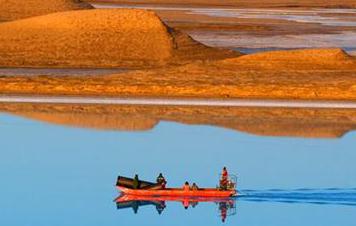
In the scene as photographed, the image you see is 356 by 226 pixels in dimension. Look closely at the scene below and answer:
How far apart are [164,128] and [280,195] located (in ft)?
22.7

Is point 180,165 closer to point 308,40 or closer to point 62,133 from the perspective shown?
point 62,133

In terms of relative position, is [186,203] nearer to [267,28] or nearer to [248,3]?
[267,28]

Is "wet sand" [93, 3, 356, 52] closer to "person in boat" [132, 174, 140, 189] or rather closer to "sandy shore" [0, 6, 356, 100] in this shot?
"sandy shore" [0, 6, 356, 100]

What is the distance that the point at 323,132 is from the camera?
2386 cm

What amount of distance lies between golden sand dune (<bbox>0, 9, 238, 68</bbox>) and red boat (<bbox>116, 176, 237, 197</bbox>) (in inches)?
808

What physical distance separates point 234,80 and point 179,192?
51.6ft

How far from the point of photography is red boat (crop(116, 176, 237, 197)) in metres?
17.2

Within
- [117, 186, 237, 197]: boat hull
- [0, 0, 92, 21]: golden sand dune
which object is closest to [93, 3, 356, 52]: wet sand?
[0, 0, 92, 21]: golden sand dune

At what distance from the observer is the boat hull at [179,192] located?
17141 millimetres

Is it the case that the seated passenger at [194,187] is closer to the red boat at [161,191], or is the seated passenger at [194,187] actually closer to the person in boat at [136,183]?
the red boat at [161,191]

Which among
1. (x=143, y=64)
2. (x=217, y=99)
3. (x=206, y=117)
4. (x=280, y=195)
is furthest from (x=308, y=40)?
(x=280, y=195)

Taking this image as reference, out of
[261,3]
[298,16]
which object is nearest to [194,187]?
[298,16]

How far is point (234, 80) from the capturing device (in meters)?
32.8

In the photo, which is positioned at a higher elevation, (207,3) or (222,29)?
(207,3)
